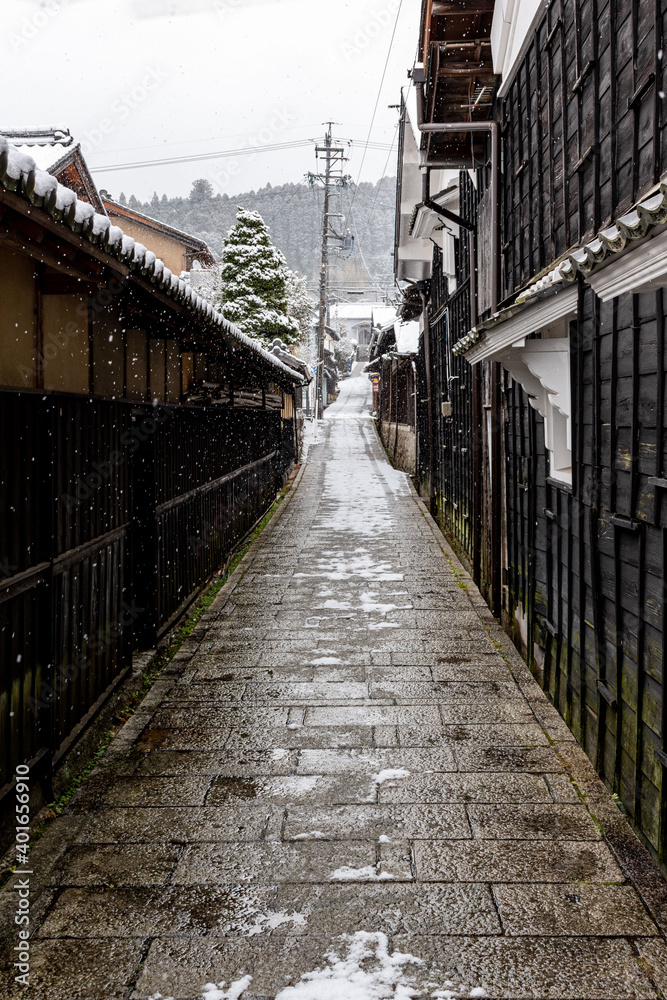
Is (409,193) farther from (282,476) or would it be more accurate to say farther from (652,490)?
(652,490)

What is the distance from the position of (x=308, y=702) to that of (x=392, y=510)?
41.4 ft

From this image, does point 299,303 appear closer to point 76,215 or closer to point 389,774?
point 389,774

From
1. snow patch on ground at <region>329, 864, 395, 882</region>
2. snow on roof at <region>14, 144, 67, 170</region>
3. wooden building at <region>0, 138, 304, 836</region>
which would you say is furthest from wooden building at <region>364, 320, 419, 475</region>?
snow patch on ground at <region>329, 864, 395, 882</region>

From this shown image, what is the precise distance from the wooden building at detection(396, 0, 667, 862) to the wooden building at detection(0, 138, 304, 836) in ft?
9.52

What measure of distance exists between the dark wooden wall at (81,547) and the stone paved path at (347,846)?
2.31 ft

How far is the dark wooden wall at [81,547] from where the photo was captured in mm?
4695

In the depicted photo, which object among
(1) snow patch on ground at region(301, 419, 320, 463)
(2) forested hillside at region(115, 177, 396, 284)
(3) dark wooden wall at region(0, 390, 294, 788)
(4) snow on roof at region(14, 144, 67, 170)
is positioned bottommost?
(3) dark wooden wall at region(0, 390, 294, 788)

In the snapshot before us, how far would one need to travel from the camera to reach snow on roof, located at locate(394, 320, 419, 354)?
82.0 feet

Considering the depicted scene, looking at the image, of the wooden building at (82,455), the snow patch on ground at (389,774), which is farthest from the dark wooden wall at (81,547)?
the snow patch on ground at (389,774)

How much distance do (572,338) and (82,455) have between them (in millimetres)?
4244

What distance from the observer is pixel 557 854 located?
4539 millimetres

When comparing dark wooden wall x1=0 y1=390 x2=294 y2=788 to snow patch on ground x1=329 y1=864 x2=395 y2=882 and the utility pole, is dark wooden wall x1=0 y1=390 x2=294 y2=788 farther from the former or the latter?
the utility pole

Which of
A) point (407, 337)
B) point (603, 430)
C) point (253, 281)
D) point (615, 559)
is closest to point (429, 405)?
point (407, 337)

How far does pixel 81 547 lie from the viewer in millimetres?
6008
